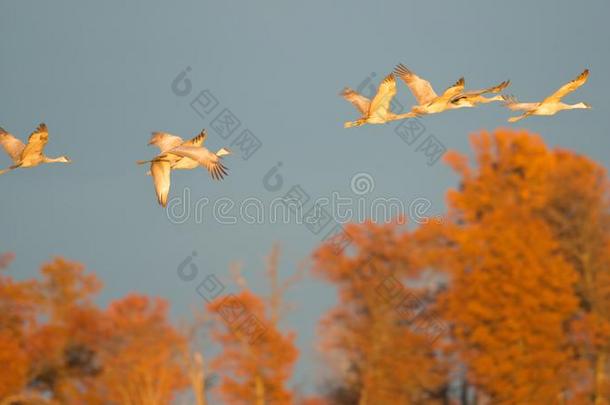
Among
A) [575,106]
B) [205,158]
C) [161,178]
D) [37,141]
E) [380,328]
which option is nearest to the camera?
[205,158]

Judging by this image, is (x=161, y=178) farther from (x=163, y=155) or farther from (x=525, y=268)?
(x=525, y=268)

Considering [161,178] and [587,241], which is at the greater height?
[161,178]

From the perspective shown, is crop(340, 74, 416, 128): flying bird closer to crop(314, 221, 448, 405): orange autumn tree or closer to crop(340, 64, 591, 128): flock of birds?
crop(340, 64, 591, 128): flock of birds

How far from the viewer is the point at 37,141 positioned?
37.3m

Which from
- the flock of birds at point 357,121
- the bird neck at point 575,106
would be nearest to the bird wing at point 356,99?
the flock of birds at point 357,121

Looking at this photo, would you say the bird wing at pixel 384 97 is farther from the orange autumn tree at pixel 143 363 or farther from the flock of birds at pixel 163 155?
the orange autumn tree at pixel 143 363

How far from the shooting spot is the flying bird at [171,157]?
34.1 meters

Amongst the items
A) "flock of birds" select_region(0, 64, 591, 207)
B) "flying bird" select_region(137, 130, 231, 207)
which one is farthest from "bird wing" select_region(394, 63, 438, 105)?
"flying bird" select_region(137, 130, 231, 207)

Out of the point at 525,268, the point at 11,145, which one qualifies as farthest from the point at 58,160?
the point at 525,268

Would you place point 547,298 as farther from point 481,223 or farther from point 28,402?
point 28,402

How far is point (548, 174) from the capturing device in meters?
53.6

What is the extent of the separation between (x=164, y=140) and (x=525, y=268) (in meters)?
15.7

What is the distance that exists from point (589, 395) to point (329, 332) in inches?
323

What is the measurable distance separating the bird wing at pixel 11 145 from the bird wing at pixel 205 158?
5.38 m
